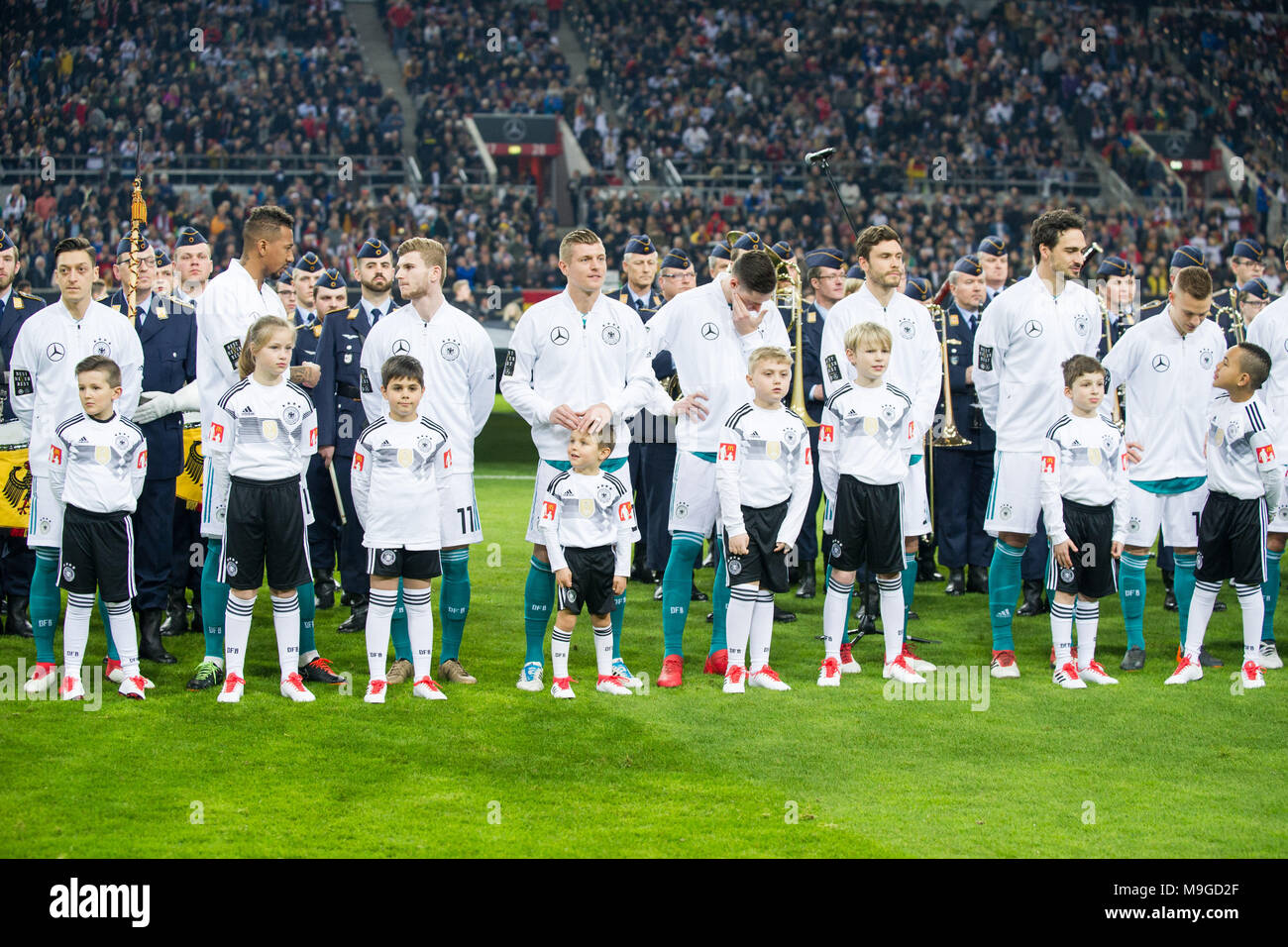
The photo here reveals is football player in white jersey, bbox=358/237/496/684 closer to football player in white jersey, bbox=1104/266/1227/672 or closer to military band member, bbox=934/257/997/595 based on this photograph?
football player in white jersey, bbox=1104/266/1227/672

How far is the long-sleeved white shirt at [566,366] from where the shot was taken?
7195mm

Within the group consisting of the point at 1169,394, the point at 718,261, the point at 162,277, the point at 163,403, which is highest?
the point at 718,261

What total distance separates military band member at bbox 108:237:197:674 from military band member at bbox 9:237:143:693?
16.3 inches

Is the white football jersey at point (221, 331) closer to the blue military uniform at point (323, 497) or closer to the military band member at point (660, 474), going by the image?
the blue military uniform at point (323, 497)

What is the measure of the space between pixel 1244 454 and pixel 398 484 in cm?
454

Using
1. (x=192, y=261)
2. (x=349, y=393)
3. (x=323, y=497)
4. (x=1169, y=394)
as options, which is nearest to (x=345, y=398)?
(x=349, y=393)

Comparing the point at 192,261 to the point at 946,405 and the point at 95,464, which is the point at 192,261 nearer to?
the point at 95,464

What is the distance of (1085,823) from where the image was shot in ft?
17.2

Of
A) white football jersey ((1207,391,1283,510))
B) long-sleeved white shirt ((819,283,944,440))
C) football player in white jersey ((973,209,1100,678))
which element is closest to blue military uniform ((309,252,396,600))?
long-sleeved white shirt ((819,283,944,440))

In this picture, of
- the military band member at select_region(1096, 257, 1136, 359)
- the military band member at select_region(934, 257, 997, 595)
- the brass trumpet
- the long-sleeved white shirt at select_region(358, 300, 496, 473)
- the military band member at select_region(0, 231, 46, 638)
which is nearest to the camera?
the long-sleeved white shirt at select_region(358, 300, 496, 473)

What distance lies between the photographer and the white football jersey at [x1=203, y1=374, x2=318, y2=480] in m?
6.83

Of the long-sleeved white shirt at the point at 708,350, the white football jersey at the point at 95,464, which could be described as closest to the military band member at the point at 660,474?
the long-sleeved white shirt at the point at 708,350

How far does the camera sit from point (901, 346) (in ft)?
26.0

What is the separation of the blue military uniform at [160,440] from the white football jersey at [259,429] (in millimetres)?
1179
